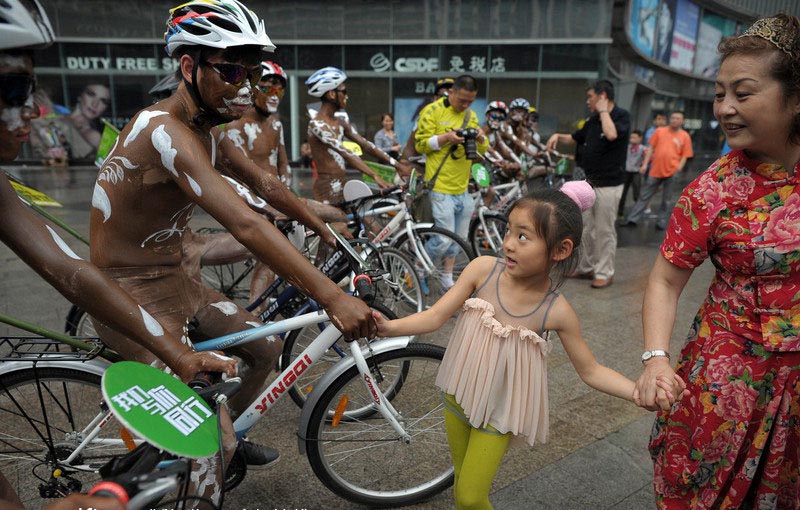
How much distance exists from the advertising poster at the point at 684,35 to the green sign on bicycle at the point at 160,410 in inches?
1096

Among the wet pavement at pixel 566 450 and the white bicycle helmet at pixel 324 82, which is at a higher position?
the white bicycle helmet at pixel 324 82

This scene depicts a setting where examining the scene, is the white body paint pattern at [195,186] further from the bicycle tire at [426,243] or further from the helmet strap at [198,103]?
the bicycle tire at [426,243]

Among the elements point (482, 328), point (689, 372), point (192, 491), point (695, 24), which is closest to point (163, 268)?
point (192, 491)

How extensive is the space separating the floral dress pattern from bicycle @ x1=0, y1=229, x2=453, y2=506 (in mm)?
1093

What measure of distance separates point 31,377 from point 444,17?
17.5 m

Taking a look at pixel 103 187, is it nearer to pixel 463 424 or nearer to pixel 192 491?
pixel 192 491

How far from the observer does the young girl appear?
73.5 inches

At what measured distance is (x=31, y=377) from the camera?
2.20m

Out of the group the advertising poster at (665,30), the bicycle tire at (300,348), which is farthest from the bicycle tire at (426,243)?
the advertising poster at (665,30)

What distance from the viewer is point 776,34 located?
149 cm

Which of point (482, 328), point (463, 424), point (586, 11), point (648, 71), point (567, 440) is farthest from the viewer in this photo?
point (648, 71)

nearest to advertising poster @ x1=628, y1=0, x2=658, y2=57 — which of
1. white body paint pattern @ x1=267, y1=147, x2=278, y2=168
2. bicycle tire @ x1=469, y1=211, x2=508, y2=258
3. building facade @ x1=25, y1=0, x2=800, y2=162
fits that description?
building facade @ x1=25, y1=0, x2=800, y2=162

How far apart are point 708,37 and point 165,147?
104 ft

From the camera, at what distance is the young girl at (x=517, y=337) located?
187cm
